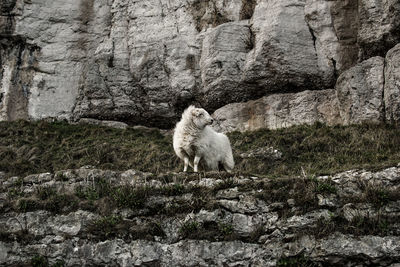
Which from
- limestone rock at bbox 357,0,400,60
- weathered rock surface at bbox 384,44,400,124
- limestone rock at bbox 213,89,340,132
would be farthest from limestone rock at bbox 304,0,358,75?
weathered rock surface at bbox 384,44,400,124

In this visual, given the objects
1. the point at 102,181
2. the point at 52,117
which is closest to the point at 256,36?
the point at 52,117

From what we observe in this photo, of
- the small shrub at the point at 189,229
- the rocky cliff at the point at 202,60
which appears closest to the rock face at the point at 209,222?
the small shrub at the point at 189,229

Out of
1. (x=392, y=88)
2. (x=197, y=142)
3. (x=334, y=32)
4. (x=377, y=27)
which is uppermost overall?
(x=334, y=32)

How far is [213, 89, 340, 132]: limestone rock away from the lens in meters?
26.1

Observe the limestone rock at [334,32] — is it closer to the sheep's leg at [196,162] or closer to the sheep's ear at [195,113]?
the sheep's ear at [195,113]

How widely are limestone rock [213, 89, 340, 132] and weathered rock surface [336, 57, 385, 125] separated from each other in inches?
36.5

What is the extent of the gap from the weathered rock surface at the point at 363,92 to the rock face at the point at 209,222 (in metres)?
9.73

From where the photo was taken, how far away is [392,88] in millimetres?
23281

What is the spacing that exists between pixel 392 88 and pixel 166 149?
1071 centimetres

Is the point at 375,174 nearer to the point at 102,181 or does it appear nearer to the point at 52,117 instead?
the point at 102,181

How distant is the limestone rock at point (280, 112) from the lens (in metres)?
26.1

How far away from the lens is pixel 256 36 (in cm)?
2922

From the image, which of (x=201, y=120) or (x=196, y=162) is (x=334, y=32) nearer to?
(x=201, y=120)

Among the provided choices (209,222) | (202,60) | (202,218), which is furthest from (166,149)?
(209,222)
